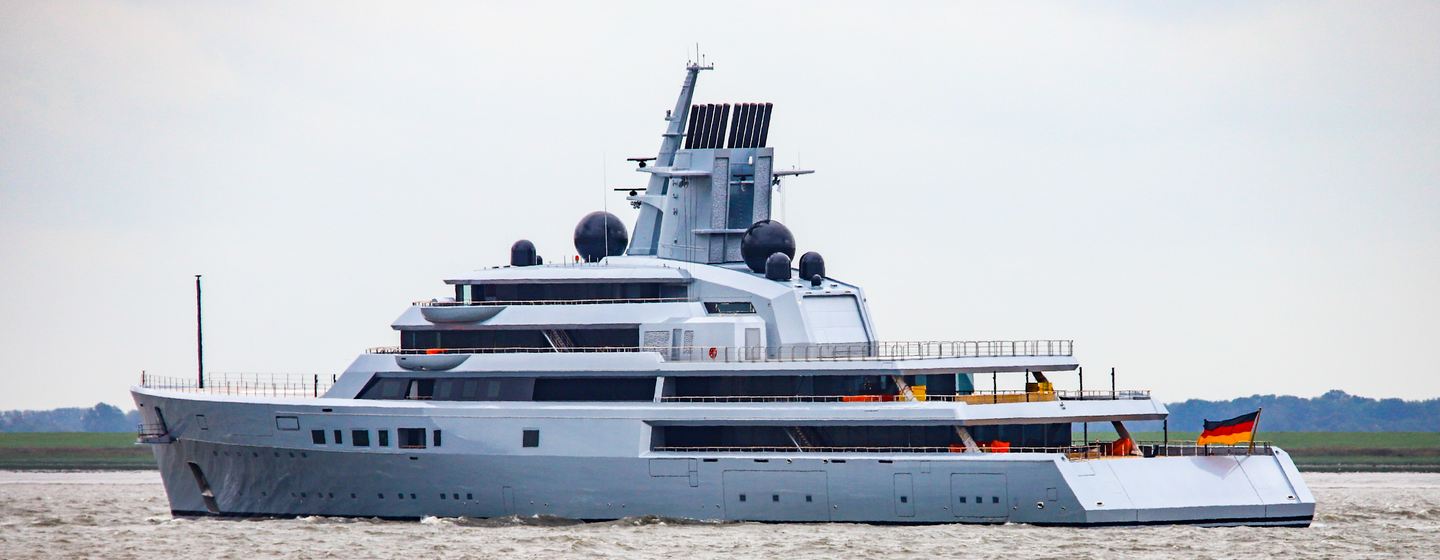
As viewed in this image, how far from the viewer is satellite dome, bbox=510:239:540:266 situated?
181 ft

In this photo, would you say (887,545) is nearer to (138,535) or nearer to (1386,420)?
(138,535)

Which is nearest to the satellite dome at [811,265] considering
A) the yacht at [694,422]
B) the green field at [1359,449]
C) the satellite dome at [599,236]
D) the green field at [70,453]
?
the yacht at [694,422]

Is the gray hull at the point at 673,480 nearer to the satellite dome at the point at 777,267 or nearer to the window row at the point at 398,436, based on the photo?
the window row at the point at 398,436

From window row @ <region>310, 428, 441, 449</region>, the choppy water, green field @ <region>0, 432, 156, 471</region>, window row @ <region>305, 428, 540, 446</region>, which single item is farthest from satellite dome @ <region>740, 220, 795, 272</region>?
green field @ <region>0, 432, 156, 471</region>

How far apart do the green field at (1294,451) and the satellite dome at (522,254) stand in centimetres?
2131

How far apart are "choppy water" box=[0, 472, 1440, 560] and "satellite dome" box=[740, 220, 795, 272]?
289 inches

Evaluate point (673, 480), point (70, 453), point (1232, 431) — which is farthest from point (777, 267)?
point (70, 453)

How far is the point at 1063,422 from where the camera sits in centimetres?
4897

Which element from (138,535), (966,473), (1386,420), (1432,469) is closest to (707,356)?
(966,473)

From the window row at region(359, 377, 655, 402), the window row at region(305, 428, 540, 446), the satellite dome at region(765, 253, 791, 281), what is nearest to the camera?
the window row at region(305, 428, 540, 446)

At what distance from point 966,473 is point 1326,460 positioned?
39.3m

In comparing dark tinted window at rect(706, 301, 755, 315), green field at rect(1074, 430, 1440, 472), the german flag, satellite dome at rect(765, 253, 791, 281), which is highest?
satellite dome at rect(765, 253, 791, 281)

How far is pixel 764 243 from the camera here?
175 feet

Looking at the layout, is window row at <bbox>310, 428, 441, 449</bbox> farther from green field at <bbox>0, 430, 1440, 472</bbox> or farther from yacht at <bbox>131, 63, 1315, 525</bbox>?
green field at <bbox>0, 430, 1440, 472</bbox>
